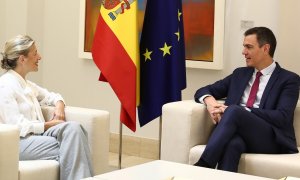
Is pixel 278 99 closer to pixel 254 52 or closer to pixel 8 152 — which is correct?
pixel 254 52

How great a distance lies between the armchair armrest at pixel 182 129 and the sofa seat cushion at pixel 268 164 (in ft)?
0.33

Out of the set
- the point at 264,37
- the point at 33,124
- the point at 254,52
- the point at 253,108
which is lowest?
the point at 33,124

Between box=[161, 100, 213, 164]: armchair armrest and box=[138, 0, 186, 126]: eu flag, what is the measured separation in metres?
0.44

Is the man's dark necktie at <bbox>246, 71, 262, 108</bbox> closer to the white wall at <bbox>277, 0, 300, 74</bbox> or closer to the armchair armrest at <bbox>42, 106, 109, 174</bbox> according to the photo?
the white wall at <bbox>277, 0, 300, 74</bbox>

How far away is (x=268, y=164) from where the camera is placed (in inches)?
135

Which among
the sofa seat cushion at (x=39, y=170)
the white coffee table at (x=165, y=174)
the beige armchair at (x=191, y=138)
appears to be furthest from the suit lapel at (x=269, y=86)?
the sofa seat cushion at (x=39, y=170)

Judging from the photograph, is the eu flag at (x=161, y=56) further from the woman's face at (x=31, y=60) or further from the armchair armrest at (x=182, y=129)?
the woman's face at (x=31, y=60)

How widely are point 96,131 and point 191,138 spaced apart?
2.20 feet

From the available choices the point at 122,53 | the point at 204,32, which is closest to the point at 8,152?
the point at 122,53

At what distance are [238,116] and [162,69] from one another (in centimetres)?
89

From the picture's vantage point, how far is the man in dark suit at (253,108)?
11.7ft

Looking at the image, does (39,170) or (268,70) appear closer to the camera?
(39,170)

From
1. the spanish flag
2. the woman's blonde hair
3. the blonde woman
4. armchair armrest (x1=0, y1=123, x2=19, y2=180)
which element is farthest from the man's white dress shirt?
armchair armrest (x1=0, y1=123, x2=19, y2=180)

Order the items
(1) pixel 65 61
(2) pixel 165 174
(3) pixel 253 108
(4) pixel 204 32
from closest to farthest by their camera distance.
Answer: (2) pixel 165 174
(3) pixel 253 108
(4) pixel 204 32
(1) pixel 65 61
